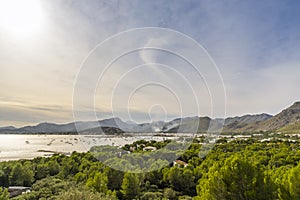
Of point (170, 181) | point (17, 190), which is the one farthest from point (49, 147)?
point (170, 181)

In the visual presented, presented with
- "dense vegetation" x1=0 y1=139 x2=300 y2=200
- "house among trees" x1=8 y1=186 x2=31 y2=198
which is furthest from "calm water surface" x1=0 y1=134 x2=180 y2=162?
"house among trees" x1=8 y1=186 x2=31 y2=198

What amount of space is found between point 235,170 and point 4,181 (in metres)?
25.3

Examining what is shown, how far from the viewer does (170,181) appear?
86.5 feet

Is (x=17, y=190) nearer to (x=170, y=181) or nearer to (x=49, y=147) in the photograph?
(x=170, y=181)

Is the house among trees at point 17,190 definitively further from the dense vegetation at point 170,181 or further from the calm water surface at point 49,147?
the calm water surface at point 49,147

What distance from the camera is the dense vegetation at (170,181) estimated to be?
39.9 ft

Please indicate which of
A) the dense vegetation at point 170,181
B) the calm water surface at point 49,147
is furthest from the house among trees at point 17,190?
the calm water surface at point 49,147

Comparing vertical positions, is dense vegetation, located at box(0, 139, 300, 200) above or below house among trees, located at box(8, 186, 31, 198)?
above

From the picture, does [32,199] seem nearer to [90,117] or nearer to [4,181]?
[90,117]

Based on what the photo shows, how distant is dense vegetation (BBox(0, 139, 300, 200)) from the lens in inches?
479

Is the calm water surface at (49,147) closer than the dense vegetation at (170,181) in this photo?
No

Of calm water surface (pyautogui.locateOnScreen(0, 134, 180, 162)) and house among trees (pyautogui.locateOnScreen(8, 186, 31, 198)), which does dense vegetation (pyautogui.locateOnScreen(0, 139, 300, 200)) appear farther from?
calm water surface (pyautogui.locateOnScreen(0, 134, 180, 162))

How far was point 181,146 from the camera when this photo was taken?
129 feet

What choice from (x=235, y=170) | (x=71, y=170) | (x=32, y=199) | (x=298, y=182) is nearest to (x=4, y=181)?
(x=71, y=170)
